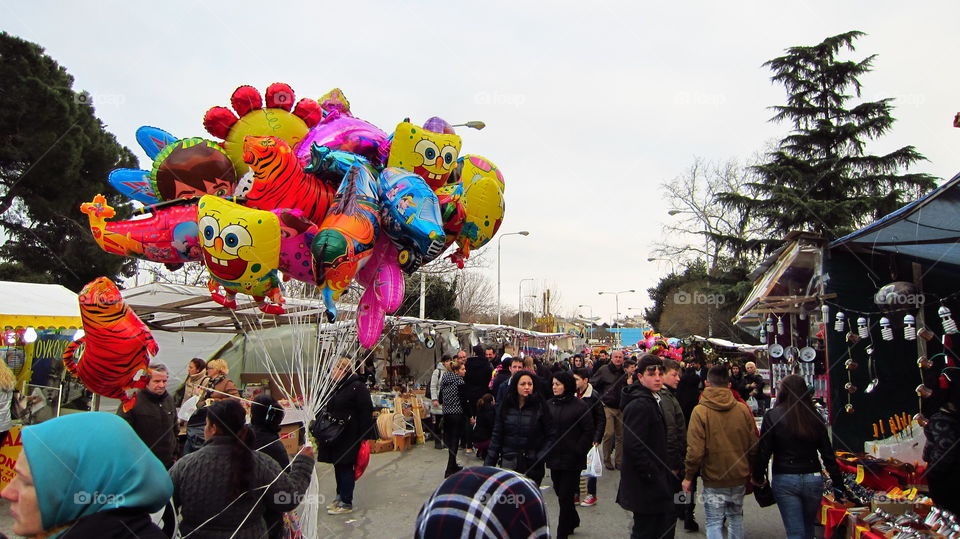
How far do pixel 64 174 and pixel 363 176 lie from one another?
17126 millimetres

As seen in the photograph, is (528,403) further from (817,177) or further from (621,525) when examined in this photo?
(817,177)

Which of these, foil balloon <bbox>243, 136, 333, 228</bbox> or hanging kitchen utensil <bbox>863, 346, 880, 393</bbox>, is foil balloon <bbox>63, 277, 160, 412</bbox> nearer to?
foil balloon <bbox>243, 136, 333, 228</bbox>

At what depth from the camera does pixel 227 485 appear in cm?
312

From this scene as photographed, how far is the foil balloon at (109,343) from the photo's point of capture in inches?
Answer: 152

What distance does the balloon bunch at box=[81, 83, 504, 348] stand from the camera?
13.0ft

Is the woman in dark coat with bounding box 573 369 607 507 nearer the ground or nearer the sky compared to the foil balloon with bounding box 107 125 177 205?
nearer the ground

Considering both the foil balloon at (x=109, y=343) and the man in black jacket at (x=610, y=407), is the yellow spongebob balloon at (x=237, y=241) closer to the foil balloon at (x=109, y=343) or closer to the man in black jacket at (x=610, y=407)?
the foil balloon at (x=109, y=343)

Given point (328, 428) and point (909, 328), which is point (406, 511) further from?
point (909, 328)

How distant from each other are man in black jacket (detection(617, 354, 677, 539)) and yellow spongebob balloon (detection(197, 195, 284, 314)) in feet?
9.52

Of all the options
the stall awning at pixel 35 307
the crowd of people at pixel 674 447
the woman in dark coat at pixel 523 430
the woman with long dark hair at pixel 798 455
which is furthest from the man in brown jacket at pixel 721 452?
the stall awning at pixel 35 307

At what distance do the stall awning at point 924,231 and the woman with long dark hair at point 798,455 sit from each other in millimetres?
2214

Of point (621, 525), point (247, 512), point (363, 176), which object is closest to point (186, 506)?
point (247, 512)

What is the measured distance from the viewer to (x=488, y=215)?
498 cm

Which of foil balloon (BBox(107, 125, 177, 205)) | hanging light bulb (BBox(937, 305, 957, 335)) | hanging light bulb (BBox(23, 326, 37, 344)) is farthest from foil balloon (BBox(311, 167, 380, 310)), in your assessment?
hanging light bulb (BBox(23, 326, 37, 344))
